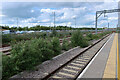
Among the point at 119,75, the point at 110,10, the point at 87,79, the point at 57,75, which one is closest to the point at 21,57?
the point at 57,75

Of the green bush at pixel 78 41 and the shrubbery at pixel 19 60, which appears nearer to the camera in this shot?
the shrubbery at pixel 19 60

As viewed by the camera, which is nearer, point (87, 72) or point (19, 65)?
point (19, 65)

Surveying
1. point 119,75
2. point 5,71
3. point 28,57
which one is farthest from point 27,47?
point 119,75

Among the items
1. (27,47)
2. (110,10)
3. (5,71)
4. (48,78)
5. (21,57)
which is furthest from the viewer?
(110,10)

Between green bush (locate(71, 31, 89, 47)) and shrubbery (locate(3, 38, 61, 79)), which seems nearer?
shrubbery (locate(3, 38, 61, 79))

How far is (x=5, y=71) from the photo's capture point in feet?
13.3

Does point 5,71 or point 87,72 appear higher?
point 5,71

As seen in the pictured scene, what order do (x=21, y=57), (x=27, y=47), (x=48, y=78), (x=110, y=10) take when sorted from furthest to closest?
(x=110, y=10)
(x=27, y=47)
(x=21, y=57)
(x=48, y=78)

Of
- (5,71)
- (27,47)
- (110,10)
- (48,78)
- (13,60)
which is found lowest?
(48,78)

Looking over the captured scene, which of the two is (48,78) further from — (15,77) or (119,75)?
(119,75)

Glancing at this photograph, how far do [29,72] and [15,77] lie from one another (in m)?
0.77

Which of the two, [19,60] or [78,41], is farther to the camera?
[78,41]

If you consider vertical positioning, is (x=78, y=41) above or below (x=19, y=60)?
above

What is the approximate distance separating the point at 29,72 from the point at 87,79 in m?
2.70
